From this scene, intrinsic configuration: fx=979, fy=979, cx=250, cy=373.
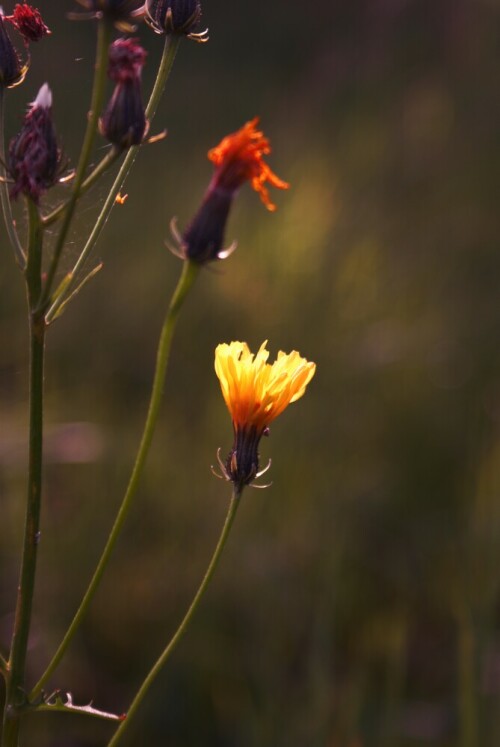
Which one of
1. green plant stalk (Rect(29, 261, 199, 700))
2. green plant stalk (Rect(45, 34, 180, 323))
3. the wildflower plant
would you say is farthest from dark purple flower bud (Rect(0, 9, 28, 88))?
green plant stalk (Rect(29, 261, 199, 700))

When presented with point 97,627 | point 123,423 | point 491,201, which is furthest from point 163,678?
point 491,201

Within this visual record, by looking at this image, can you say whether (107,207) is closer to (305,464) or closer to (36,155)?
(36,155)

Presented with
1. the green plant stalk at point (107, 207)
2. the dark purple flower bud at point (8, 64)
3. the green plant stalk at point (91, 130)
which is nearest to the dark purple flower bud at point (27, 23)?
the dark purple flower bud at point (8, 64)

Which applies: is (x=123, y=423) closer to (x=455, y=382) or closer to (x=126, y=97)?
(x=455, y=382)

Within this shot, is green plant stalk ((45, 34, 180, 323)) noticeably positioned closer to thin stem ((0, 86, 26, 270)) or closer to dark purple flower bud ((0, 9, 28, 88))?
thin stem ((0, 86, 26, 270))

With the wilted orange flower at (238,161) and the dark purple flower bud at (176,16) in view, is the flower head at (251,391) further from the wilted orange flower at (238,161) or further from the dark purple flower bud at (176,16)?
the dark purple flower bud at (176,16)

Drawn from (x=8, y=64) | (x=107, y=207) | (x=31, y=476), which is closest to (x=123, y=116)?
(x=107, y=207)

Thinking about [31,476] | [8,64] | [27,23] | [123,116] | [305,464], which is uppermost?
[305,464]
